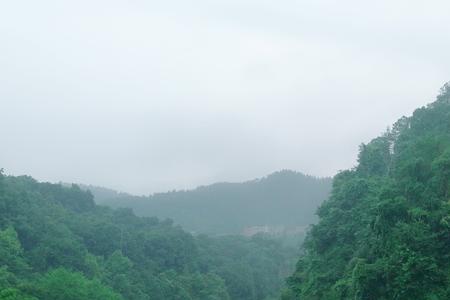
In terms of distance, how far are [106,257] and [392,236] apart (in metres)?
36.9

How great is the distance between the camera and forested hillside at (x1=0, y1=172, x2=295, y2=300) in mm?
40250

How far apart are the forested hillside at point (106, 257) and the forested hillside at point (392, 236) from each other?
12896 mm

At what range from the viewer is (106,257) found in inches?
2333

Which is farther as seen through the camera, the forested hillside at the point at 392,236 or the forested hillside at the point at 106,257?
the forested hillside at the point at 106,257

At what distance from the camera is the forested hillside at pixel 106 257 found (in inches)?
1585

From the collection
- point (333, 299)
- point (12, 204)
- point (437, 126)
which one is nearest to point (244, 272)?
point (12, 204)

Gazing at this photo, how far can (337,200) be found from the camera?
41.3 m

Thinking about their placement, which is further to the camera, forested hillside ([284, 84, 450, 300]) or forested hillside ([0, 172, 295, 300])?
forested hillside ([0, 172, 295, 300])

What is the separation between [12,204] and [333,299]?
26235 millimetres

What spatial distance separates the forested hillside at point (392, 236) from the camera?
982 inches

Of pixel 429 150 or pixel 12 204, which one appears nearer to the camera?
pixel 429 150

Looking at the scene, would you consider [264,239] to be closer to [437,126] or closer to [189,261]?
[189,261]

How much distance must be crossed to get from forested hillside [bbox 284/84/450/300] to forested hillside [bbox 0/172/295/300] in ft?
42.3

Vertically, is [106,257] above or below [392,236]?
below
